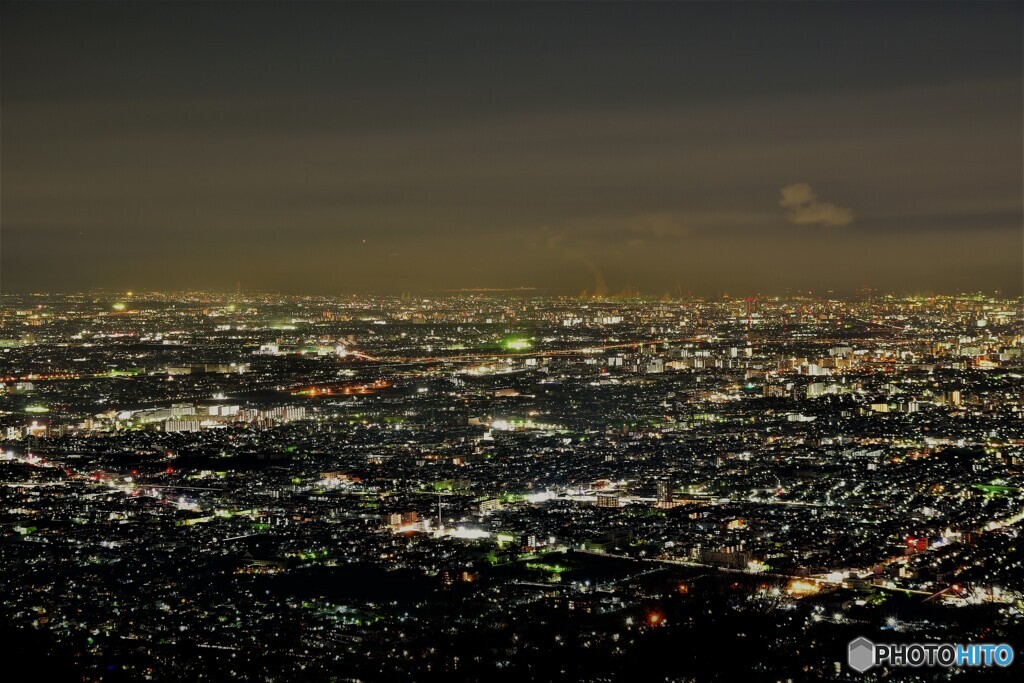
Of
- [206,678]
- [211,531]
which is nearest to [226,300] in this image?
[211,531]

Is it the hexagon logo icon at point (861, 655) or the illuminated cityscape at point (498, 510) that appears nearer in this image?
the hexagon logo icon at point (861, 655)

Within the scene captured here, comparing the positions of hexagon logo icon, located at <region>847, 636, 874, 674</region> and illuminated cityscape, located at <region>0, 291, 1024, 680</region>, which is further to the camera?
illuminated cityscape, located at <region>0, 291, 1024, 680</region>

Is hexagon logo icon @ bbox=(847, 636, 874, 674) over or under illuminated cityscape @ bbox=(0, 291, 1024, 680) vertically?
under

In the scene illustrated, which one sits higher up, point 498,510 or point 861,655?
point 498,510

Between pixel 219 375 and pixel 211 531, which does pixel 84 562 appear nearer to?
pixel 211 531

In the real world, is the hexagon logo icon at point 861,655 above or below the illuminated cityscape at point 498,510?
below

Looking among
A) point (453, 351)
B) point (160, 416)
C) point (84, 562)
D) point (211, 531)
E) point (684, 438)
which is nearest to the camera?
point (84, 562)

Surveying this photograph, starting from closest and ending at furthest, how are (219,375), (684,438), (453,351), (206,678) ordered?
(206,678), (684,438), (219,375), (453,351)

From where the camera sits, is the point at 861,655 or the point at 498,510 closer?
the point at 861,655
